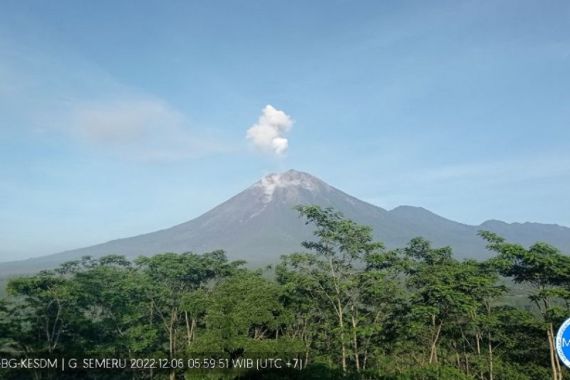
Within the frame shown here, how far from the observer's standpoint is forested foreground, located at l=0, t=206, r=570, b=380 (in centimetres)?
1830

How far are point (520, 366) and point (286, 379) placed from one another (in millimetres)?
14756

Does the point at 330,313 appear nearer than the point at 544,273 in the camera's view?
No

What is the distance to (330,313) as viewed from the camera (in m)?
26.1

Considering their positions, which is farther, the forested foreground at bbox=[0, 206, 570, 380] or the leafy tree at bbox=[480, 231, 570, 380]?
the forested foreground at bbox=[0, 206, 570, 380]

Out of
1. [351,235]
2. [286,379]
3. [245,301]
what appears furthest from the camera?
[351,235]

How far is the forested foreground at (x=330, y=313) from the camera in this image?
60.0ft

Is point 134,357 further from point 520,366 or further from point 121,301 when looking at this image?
point 520,366

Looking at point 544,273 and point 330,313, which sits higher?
point 544,273

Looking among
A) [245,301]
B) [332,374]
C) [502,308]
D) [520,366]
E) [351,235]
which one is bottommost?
[520,366]

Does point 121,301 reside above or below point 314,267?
below

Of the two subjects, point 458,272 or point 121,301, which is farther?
point 121,301

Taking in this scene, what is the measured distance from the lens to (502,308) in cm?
2195

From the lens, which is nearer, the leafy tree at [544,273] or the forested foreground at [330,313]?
the leafy tree at [544,273]

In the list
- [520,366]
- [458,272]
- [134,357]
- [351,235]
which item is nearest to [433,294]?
[458,272]
